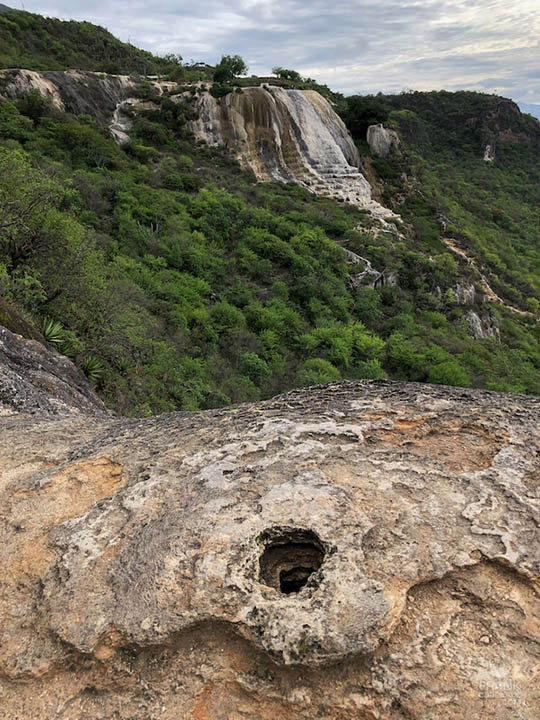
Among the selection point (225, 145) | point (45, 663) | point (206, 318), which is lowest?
point (206, 318)

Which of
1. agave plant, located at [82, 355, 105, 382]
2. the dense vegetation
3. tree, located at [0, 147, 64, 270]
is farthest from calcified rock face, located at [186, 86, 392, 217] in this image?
agave plant, located at [82, 355, 105, 382]

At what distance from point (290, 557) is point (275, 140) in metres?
38.2

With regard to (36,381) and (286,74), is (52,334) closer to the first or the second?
(36,381)

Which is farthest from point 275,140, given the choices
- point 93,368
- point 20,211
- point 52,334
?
point 52,334

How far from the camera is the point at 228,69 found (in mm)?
41625

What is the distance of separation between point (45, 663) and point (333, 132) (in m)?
42.7

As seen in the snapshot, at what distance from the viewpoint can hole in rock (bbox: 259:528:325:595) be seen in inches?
109

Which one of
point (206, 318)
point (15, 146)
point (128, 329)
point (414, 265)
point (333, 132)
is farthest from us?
point (333, 132)

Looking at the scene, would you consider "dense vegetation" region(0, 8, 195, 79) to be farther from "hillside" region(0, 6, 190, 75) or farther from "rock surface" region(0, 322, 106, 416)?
"rock surface" region(0, 322, 106, 416)

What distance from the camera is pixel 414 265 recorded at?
90.7 feet

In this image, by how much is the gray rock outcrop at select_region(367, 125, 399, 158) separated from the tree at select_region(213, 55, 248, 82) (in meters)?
13.4

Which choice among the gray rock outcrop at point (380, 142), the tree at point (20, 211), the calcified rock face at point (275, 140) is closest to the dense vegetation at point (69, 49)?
the calcified rock face at point (275, 140)

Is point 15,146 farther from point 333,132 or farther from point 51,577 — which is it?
point 333,132

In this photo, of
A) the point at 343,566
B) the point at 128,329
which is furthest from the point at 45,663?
the point at 128,329
